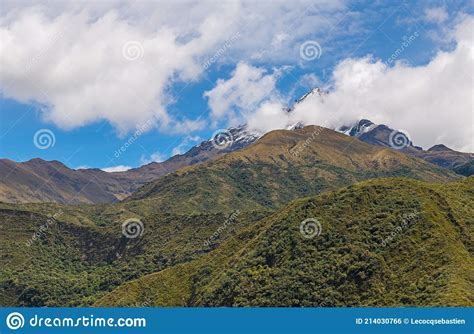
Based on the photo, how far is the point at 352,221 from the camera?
12800 centimetres

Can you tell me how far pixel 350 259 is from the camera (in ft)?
381

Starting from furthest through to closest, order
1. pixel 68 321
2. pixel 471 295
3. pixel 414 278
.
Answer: pixel 414 278, pixel 471 295, pixel 68 321

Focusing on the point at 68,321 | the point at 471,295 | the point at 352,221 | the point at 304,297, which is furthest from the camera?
the point at 352,221

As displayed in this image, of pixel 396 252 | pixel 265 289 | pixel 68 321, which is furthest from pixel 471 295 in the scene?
pixel 68 321

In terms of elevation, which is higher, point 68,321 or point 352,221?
point 352,221

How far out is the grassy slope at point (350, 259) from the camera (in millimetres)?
105531

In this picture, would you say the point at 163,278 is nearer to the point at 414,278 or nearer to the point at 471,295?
the point at 414,278

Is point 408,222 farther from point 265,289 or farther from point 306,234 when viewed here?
point 265,289

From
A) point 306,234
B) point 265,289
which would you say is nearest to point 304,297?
point 265,289

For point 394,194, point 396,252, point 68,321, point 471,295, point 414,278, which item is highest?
point 394,194

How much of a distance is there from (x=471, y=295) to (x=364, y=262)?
87.1 ft

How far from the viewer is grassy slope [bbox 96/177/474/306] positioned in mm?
105531

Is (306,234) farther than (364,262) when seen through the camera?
Yes

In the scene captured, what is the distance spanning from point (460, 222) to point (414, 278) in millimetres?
23066
